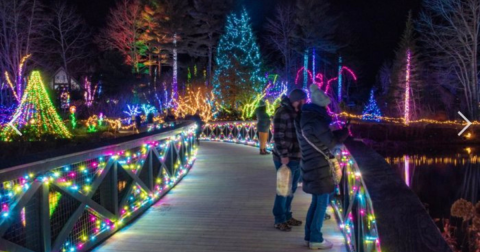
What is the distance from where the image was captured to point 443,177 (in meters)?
20.8

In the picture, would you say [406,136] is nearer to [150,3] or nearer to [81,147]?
[150,3]

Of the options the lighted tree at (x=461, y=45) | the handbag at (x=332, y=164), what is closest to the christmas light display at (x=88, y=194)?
the handbag at (x=332, y=164)

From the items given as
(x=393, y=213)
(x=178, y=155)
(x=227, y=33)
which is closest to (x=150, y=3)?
(x=227, y=33)

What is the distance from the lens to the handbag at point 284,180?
5.31 metres

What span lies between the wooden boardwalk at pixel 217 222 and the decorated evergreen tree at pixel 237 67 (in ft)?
69.1

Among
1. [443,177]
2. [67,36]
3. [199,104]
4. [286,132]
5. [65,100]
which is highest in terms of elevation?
[67,36]

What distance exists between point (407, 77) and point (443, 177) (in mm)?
15359

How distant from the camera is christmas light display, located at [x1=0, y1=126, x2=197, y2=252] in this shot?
3715mm

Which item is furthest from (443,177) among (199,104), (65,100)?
(65,100)

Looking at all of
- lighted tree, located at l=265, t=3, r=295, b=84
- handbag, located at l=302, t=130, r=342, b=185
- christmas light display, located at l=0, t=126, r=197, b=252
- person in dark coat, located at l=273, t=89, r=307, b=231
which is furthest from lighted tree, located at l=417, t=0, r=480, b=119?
handbag, located at l=302, t=130, r=342, b=185

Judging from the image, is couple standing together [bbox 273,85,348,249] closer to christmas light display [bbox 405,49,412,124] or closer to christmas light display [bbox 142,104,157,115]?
christmas light display [bbox 142,104,157,115]

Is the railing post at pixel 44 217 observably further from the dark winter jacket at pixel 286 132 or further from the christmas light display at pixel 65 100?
the christmas light display at pixel 65 100

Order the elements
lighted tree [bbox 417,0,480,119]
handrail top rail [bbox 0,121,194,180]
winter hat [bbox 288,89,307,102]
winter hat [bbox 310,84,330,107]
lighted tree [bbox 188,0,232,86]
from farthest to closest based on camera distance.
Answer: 1. lighted tree [bbox 188,0,232,86]
2. lighted tree [bbox 417,0,480,119]
3. winter hat [bbox 288,89,307,102]
4. winter hat [bbox 310,84,330,107]
5. handrail top rail [bbox 0,121,194,180]

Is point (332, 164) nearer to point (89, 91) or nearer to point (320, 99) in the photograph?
point (320, 99)
